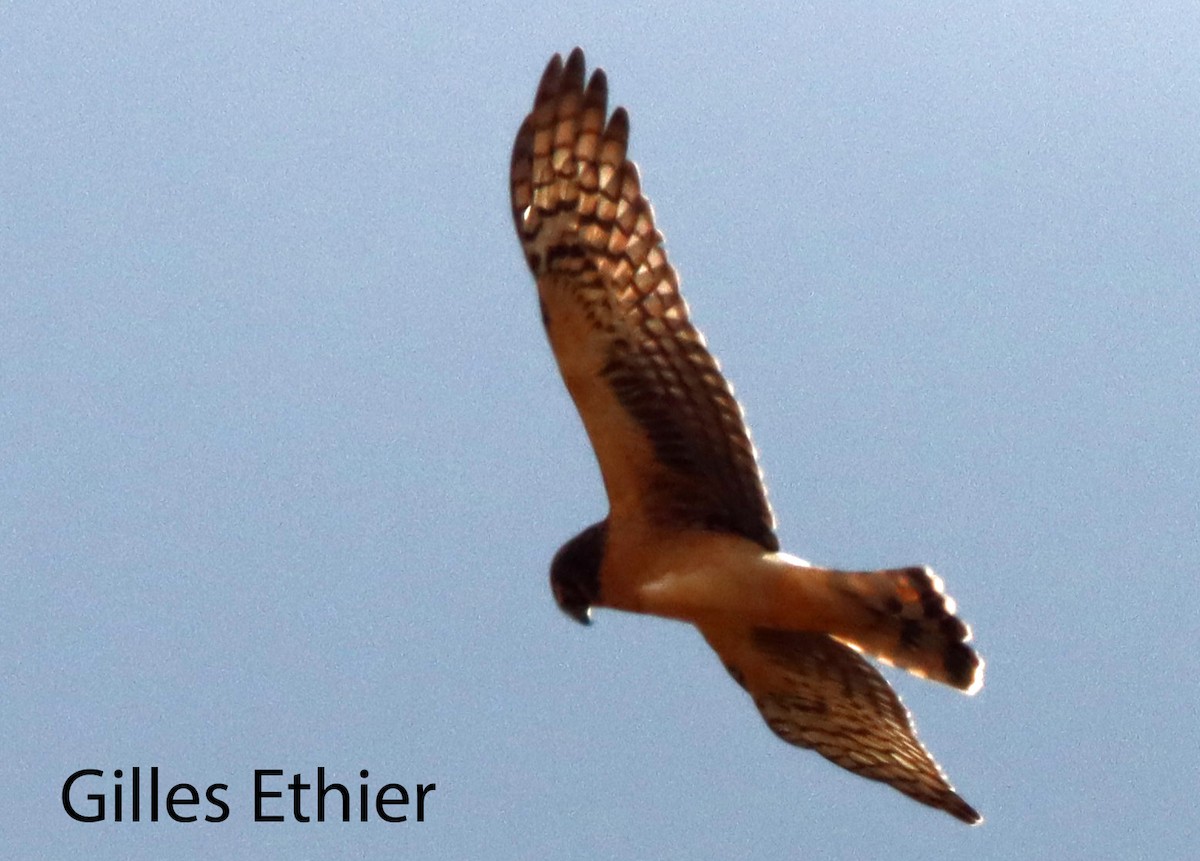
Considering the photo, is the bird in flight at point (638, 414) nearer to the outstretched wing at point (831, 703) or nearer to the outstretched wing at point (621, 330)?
the outstretched wing at point (621, 330)

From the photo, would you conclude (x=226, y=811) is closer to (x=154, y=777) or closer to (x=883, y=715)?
(x=154, y=777)

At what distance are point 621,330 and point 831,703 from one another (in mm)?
1409

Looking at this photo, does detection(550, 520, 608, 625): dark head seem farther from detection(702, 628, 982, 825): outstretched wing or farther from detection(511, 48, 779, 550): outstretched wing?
detection(702, 628, 982, 825): outstretched wing

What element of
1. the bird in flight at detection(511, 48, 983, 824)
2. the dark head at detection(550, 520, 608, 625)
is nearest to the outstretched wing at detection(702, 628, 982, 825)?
the bird in flight at detection(511, 48, 983, 824)

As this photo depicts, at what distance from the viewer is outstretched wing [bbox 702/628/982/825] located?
6238 millimetres

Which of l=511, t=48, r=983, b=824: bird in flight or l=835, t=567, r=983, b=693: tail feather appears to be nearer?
→ l=835, t=567, r=983, b=693: tail feather

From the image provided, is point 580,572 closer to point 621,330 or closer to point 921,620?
point 621,330

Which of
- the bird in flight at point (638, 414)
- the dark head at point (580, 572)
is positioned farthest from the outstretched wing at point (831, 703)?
the dark head at point (580, 572)

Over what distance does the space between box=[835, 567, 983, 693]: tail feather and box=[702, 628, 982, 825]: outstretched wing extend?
1.51 feet

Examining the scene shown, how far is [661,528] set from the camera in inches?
234

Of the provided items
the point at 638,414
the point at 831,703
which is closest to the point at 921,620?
the point at 831,703

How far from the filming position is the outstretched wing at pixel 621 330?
5.90 metres

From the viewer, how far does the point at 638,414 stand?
19.3 feet

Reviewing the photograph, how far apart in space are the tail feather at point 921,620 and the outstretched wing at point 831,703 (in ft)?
1.51
